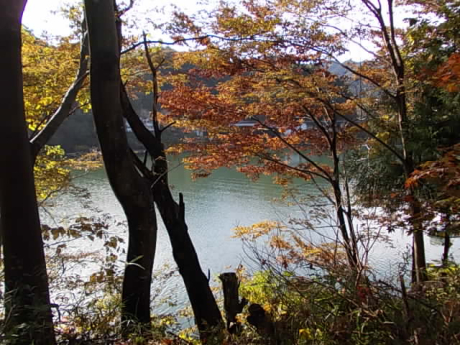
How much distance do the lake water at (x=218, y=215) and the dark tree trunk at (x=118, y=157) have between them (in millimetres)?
1872

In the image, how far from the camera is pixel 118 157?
9.96ft

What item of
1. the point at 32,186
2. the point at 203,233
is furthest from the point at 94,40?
the point at 203,233

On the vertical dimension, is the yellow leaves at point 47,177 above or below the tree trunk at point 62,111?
below

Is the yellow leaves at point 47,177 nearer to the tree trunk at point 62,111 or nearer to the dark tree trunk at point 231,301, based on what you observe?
the tree trunk at point 62,111

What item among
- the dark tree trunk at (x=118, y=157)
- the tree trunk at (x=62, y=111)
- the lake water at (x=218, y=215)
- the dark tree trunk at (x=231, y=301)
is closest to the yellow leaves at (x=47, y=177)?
the lake water at (x=218, y=215)

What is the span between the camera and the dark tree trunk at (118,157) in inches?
110

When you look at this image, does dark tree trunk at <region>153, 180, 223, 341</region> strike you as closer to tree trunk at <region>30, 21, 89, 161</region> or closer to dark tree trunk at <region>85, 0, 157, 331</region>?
dark tree trunk at <region>85, 0, 157, 331</region>

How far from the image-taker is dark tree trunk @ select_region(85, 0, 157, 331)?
9.14 feet

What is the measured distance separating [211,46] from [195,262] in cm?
263

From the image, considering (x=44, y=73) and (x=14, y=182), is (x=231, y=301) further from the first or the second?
(x=44, y=73)

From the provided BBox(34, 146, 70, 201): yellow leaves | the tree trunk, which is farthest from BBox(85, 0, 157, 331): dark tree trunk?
BBox(34, 146, 70, 201): yellow leaves

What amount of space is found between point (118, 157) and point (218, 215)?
9.59 meters

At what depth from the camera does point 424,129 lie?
5551 millimetres

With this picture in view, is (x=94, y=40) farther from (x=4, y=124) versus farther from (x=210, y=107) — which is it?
(x=210, y=107)
